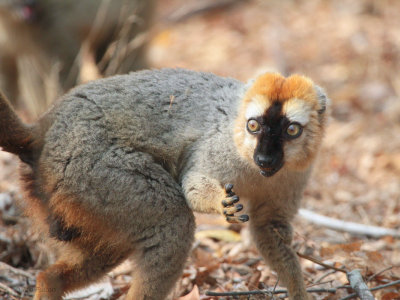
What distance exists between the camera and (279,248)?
5.32 meters

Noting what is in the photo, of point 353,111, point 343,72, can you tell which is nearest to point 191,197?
point 353,111

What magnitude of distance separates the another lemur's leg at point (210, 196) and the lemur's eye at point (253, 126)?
0.53 m

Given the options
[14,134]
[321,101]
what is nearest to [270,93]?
[321,101]

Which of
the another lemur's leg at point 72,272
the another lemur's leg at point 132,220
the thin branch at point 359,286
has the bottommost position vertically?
the another lemur's leg at point 72,272

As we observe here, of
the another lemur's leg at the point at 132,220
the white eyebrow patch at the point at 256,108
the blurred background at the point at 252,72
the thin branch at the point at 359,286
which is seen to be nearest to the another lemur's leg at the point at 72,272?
the another lemur's leg at the point at 132,220

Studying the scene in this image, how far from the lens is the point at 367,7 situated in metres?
13.8

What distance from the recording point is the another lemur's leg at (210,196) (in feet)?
14.8

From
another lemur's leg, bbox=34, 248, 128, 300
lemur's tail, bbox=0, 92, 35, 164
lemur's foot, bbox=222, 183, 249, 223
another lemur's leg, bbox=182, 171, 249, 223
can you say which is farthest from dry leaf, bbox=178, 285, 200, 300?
lemur's tail, bbox=0, 92, 35, 164

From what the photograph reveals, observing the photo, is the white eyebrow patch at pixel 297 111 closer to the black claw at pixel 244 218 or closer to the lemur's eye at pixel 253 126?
the lemur's eye at pixel 253 126

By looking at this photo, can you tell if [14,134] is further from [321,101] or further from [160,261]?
[321,101]

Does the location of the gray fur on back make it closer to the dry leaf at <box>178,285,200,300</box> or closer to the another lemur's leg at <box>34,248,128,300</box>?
the another lemur's leg at <box>34,248,128,300</box>

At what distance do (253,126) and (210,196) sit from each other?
0.70 metres

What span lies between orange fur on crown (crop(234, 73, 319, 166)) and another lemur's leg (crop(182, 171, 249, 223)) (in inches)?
16.0

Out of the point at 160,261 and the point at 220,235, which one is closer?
the point at 160,261
